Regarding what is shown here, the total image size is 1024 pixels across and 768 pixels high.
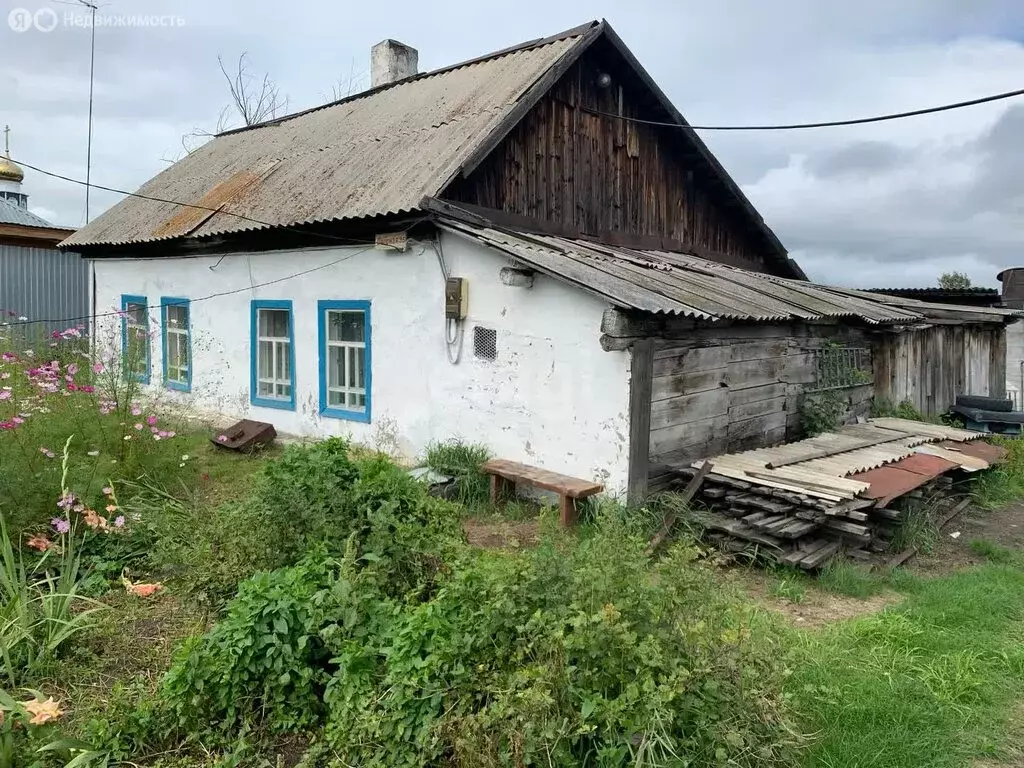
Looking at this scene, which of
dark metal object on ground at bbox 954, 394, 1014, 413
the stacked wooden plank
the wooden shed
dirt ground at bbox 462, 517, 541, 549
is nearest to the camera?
the stacked wooden plank

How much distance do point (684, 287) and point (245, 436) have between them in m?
5.36

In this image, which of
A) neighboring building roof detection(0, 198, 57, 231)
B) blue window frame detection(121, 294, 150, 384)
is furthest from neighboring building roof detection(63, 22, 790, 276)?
neighboring building roof detection(0, 198, 57, 231)

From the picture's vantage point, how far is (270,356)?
10.0m

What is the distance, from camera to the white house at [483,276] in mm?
6789

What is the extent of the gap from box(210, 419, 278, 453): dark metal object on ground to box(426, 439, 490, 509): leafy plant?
8.14 ft

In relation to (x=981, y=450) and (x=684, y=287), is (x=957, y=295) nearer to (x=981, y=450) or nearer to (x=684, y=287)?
(x=981, y=450)

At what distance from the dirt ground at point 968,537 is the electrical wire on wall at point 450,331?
4479mm

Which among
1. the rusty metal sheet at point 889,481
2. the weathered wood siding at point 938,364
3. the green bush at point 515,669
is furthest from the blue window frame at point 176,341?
the weathered wood siding at point 938,364

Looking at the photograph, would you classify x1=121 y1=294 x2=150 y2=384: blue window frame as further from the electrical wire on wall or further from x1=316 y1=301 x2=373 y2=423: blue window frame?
the electrical wire on wall

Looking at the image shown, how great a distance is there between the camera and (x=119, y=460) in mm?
6059

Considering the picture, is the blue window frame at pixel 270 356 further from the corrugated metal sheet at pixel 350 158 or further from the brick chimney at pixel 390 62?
the brick chimney at pixel 390 62

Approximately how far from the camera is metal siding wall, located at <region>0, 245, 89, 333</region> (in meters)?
15.2

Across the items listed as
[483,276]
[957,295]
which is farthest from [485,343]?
[957,295]

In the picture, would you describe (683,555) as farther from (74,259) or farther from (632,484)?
(74,259)
